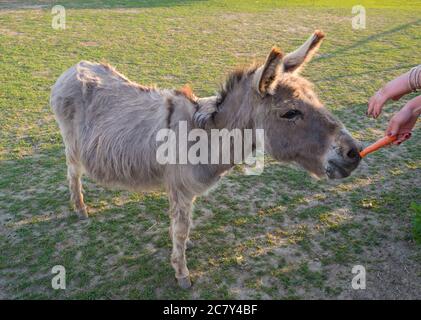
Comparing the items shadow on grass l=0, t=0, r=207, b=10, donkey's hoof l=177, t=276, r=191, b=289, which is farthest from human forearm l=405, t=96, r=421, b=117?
shadow on grass l=0, t=0, r=207, b=10

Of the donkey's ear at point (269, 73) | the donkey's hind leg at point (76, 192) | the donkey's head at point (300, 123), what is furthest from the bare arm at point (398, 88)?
the donkey's hind leg at point (76, 192)

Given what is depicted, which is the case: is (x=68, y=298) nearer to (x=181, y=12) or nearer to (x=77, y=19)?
(x=77, y=19)

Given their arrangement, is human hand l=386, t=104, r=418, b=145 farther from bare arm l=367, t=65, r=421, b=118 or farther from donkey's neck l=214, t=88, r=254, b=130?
donkey's neck l=214, t=88, r=254, b=130

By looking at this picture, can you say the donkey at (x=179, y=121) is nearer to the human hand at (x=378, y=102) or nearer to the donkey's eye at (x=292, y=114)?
the donkey's eye at (x=292, y=114)

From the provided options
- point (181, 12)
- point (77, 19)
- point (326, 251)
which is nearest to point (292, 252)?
point (326, 251)

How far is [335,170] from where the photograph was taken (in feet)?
8.36

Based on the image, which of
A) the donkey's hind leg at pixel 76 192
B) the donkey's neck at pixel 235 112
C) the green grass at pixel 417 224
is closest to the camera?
the donkey's neck at pixel 235 112

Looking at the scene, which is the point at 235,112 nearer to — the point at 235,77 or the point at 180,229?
the point at 235,77

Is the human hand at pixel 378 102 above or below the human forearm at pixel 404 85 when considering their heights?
below

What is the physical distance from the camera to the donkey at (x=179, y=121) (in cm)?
255

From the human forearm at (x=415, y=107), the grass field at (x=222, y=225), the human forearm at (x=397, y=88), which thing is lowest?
the grass field at (x=222, y=225)

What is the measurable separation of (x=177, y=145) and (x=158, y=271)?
1.29 m

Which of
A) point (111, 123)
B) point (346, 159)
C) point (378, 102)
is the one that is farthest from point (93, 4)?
point (346, 159)

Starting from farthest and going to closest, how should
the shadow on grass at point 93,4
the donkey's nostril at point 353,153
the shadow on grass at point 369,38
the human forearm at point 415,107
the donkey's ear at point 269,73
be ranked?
the shadow on grass at point 93,4 → the shadow on grass at point 369,38 → the human forearm at point 415,107 → the donkey's nostril at point 353,153 → the donkey's ear at point 269,73
